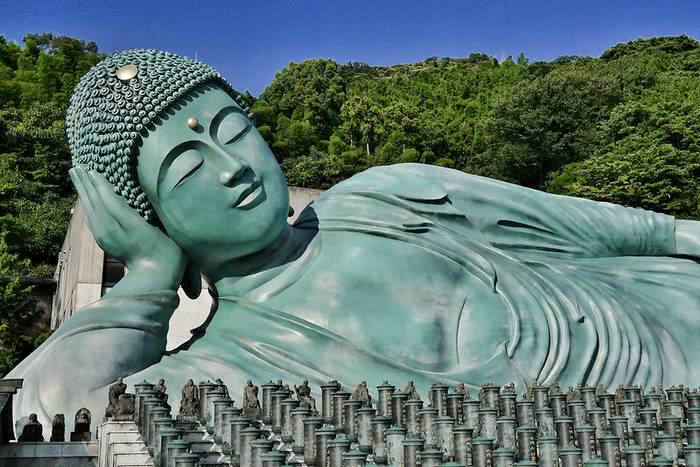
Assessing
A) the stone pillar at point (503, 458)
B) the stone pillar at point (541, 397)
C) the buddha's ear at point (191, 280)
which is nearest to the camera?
the stone pillar at point (503, 458)

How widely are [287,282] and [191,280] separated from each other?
1.04 metres

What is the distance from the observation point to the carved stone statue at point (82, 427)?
7.00m

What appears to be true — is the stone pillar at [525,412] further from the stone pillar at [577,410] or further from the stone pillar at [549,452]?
the stone pillar at [549,452]

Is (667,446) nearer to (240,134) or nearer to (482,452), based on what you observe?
(482,452)

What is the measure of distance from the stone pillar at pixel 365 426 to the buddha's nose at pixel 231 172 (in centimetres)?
316

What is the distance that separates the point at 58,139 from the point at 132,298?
25.6 metres

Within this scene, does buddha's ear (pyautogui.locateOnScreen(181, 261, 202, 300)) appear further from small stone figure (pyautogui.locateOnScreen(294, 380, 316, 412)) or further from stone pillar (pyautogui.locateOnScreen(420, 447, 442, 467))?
stone pillar (pyautogui.locateOnScreen(420, 447, 442, 467))

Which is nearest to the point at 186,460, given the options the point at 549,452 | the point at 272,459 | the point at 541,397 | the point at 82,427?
the point at 272,459

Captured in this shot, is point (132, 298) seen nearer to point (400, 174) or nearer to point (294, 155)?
point (400, 174)

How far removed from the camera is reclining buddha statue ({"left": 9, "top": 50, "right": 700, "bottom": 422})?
8711mm

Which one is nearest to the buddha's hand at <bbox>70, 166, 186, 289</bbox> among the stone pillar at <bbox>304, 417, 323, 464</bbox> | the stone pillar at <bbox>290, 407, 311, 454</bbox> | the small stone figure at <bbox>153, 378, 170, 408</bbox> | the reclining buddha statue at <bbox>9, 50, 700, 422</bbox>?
the reclining buddha statue at <bbox>9, 50, 700, 422</bbox>

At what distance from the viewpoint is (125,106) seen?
29.2 feet

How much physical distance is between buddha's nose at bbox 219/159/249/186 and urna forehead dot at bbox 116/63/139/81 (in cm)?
136

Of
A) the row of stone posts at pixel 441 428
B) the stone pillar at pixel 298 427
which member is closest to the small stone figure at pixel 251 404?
the row of stone posts at pixel 441 428
